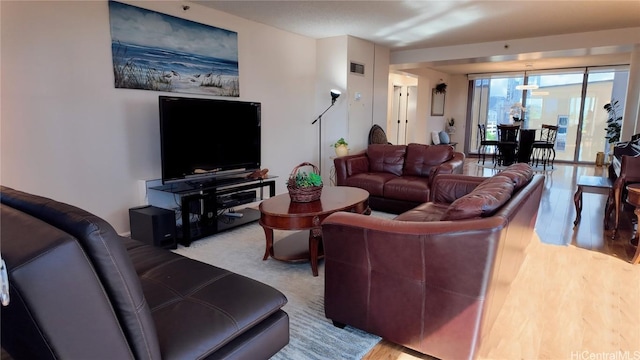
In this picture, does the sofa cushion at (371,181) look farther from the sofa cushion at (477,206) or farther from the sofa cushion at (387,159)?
the sofa cushion at (477,206)

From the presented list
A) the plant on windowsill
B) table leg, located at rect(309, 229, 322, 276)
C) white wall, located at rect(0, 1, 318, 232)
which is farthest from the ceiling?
the plant on windowsill

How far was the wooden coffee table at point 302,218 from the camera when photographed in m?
2.73

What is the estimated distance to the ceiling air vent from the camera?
5.79 m

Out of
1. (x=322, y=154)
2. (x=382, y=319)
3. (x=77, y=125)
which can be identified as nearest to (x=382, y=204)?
(x=322, y=154)

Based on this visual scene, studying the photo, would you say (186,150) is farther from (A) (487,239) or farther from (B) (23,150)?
(A) (487,239)

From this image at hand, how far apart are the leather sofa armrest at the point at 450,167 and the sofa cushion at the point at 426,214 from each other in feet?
3.10

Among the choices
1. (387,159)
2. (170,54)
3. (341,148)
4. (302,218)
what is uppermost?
(170,54)

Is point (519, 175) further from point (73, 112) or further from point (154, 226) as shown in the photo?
point (73, 112)

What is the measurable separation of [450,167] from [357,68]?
2.53 meters

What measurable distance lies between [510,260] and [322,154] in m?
4.21

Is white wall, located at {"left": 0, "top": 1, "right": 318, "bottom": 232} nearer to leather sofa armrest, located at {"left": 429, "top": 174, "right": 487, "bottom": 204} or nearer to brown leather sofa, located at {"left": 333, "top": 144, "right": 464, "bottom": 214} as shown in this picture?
brown leather sofa, located at {"left": 333, "top": 144, "right": 464, "bottom": 214}

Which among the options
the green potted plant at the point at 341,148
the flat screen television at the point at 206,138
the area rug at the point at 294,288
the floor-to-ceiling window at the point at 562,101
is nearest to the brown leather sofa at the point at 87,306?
the area rug at the point at 294,288

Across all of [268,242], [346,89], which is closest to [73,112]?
[268,242]

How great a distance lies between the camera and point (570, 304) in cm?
239
